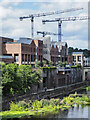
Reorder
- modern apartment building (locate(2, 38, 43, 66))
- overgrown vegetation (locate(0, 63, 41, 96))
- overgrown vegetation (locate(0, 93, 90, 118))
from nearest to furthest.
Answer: overgrown vegetation (locate(0, 93, 90, 118)), overgrown vegetation (locate(0, 63, 41, 96)), modern apartment building (locate(2, 38, 43, 66))

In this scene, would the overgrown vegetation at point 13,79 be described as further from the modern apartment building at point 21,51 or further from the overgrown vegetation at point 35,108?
the modern apartment building at point 21,51

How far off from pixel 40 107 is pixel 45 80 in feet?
82.1

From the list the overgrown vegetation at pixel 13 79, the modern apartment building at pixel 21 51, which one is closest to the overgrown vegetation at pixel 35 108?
the overgrown vegetation at pixel 13 79

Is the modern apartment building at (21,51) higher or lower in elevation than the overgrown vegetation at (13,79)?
higher

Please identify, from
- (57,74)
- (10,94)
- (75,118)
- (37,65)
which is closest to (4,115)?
(10,94)

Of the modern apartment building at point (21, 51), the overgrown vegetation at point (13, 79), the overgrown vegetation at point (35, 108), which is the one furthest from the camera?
the modern apartment building at point (21, 51)

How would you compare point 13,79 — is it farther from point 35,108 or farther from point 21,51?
point 21,51

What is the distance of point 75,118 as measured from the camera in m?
40.7

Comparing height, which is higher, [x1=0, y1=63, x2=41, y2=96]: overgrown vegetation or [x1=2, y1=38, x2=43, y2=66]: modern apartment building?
[x1=2, y1=38, x2=43, y2=66]: modern apartment building

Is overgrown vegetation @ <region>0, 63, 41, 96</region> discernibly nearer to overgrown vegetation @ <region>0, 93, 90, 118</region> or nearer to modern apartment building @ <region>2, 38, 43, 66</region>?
overgrown vegetation @ <region>0, 93, 90, 118</region>

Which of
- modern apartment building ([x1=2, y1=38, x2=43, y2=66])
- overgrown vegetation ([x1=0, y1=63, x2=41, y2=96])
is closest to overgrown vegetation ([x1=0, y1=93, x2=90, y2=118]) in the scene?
overgrown vegetation ([x1=0, y1=63, x2=41, y2=96])

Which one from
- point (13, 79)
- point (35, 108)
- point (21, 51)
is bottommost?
point (35, 108)

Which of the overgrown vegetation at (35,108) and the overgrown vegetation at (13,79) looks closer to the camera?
the overgrown vegetation at (35,108)

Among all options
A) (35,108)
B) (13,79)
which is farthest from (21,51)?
(35,108)
